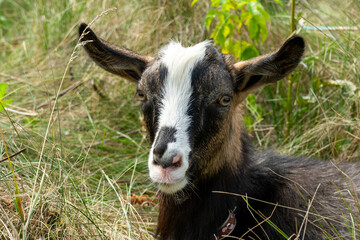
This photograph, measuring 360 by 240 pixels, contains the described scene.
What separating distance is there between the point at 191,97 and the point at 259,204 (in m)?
1.15

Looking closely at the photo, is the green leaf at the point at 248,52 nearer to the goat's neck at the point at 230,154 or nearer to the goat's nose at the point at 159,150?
the goat's neck at the point at 230,154

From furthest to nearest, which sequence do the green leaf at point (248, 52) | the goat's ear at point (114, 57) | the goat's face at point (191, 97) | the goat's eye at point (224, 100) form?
the green leaf at point (248, 52) → the goat's ear at point (114, 57) → the goat's eye at point (224, 100) → the goat's face at point (191, 97)

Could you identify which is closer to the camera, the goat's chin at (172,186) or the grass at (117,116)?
the goat's chin at (172,186)

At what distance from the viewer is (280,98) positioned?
679 cm

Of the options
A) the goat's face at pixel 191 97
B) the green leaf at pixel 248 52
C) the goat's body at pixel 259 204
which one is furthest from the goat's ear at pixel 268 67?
the green leaf at pixel 248 52

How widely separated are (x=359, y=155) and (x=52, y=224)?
361cm

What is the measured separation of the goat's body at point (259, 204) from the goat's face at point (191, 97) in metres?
0.29

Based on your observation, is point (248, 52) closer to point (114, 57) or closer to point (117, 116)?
point (114, 57)

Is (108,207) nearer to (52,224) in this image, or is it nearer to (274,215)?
(52,224)

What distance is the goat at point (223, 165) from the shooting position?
4180 millimetres

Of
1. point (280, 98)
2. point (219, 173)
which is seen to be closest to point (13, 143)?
point (219, 173)

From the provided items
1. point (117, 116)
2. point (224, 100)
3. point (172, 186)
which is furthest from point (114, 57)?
point (117, 116)

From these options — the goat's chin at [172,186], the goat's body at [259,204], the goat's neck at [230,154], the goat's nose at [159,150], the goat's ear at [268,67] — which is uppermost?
the goat's ear at [268,67]

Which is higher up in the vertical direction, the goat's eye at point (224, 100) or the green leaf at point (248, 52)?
the goat's eye at point (224, 100)
